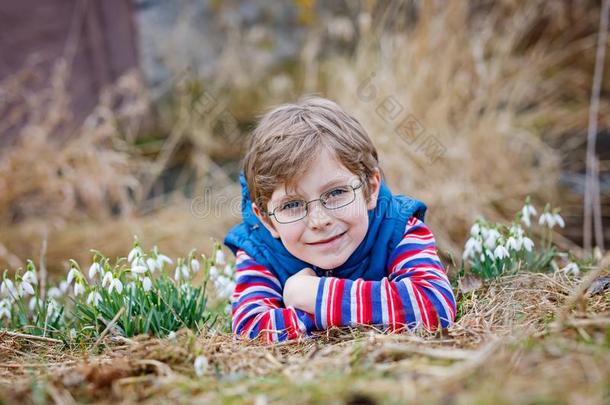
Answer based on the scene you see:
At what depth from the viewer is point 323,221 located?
2.42m

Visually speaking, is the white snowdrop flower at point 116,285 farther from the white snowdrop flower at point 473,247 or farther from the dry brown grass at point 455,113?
the dry brown grass at point 455,113

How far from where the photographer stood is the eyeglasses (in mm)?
2457

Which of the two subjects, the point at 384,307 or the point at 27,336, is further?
the point at 27,336

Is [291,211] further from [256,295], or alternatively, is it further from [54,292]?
[54,292]

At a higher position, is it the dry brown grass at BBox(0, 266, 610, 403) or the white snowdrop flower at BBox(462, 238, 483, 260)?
the white snowdrop flower at BBox(462, 238, 483, 260)

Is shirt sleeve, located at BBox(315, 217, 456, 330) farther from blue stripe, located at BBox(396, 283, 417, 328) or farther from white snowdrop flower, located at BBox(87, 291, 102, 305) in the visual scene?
white snowdrop flower, located at BBox(87, 291, 102, 305)


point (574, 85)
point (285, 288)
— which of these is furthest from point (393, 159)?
point (574, 85)

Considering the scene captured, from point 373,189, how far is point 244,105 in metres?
4.61

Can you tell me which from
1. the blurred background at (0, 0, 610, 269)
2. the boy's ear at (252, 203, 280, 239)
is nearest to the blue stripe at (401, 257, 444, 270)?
the boy's ear at (252, 203, 280, 239)

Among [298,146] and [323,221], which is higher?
[298,146]

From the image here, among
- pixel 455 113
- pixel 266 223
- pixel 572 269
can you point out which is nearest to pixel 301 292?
pixel 266 223

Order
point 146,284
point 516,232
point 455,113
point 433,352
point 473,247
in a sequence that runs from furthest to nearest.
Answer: point 455,113, point 473,247, point 516,232, point 146,284, point 433,352

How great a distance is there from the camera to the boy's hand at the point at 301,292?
2.44 metres

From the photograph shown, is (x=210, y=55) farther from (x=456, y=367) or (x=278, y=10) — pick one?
(x=456, y=367)
